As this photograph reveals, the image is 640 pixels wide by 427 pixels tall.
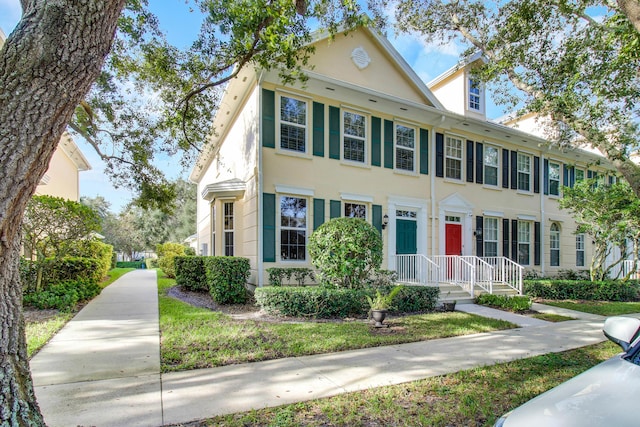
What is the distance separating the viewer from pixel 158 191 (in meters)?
12.1

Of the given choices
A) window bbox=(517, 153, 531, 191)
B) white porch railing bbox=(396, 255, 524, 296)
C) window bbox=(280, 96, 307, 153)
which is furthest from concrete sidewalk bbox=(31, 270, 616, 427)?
window bbox=(517, 153, 531, 191)

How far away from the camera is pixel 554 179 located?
1545cm

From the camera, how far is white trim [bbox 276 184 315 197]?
9.48m

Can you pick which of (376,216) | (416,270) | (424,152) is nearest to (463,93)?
(424,152)

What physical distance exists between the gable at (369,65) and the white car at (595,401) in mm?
9650

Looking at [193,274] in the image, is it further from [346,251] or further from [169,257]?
[169,257]

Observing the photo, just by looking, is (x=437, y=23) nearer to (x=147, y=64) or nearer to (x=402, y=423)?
(x=147, y=64)

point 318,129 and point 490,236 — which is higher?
point 318,129

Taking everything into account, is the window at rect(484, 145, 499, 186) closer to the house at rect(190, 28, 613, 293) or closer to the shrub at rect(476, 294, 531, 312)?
the house at rect(190, 28, 613, 293)

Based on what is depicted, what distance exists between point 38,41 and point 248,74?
7986mm

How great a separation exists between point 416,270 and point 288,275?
416cm

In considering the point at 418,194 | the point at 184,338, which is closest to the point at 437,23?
the point at 418,194

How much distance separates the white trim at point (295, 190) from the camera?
9484 mm

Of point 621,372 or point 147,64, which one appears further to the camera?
point 147,64
